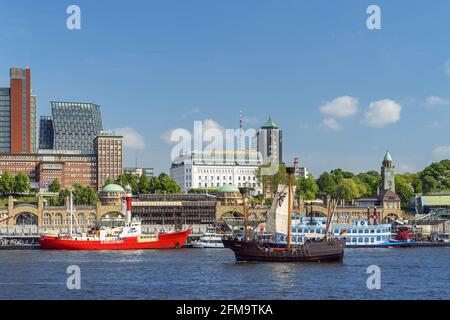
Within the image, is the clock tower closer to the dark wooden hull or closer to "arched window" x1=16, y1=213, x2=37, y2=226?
"arched window" x1=16, y1=213, x2=37, y2=226

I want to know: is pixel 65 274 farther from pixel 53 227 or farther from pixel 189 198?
pixel 189 198

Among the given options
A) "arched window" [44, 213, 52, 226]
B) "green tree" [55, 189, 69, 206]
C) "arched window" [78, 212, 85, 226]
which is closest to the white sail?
"arched window" [78, 212, 85, 226]

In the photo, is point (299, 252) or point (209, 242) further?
point (209, 242)

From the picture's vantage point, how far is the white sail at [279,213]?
3866 inches

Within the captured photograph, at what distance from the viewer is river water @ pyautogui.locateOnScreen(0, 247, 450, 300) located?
60.3 metres

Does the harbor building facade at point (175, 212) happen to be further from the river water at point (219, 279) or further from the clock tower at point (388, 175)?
the river water at point (219, 279)

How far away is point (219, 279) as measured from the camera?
7256cm

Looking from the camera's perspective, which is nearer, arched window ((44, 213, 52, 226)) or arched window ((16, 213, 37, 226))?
arched window ((44, 213, 52, 226))

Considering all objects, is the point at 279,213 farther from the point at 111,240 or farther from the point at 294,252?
the point at 111,240

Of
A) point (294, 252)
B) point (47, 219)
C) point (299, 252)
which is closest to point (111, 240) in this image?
point (47, 219)

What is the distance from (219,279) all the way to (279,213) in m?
27.2

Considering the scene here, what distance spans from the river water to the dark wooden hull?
84.4 inches

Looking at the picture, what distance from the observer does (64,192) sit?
195 metres

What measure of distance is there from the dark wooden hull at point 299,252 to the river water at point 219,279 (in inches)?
84.4
